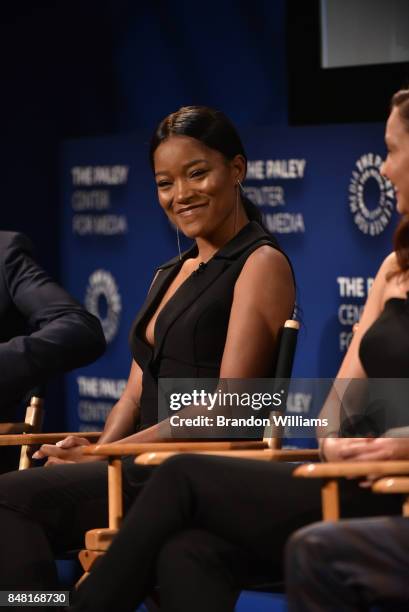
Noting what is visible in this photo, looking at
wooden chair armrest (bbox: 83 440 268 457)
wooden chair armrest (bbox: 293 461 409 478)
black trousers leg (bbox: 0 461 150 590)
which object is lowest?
black trousers leg (bbox: 0 461 150 590)

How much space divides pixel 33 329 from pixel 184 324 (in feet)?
2.65

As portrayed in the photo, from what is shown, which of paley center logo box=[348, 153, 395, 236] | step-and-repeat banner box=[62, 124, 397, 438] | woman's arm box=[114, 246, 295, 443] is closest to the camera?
woman's arm box=[114, 246, 295, 443]

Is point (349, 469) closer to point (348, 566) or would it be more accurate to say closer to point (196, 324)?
point (348, 566)

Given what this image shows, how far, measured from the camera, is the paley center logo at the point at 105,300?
6164mm

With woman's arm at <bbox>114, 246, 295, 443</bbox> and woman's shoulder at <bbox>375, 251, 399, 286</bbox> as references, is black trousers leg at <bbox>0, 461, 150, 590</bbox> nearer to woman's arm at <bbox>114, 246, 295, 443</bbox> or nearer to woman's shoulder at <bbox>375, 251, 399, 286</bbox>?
woman's arm at <bbox>114, 246, 295, 443</bbox>

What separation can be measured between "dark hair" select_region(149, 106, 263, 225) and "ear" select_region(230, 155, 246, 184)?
0.05 ft

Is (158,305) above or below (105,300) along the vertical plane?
above

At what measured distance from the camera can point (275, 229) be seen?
544 centimetres

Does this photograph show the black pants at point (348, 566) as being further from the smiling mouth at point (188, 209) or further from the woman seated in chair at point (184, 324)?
the smiling mouth at point (188, 209)

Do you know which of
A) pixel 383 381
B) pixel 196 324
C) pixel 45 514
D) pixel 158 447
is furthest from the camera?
pixel 196 324

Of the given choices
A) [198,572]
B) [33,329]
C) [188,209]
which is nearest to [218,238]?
[188,209]

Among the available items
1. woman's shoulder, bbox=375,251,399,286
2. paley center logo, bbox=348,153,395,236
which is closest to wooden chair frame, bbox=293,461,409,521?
woman's shoulder, bbox=375,251,399,286

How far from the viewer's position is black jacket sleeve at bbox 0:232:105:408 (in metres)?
3.73

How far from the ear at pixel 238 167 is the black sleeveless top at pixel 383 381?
778 mm
